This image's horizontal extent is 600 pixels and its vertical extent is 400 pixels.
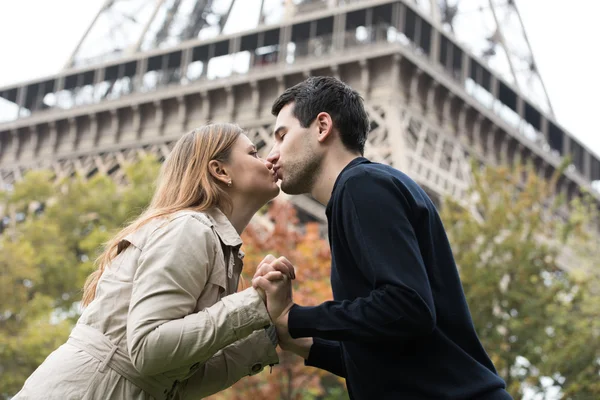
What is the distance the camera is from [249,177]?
14.6 ft

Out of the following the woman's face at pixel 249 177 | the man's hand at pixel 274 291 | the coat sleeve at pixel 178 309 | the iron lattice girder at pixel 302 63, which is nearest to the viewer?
the coat sleeve at pixel 178 309

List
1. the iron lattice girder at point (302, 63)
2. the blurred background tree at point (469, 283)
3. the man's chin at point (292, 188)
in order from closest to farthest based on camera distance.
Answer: the man's chin at point (292, 188), the blurred background tree at point (469, 283), the iron lattice girder at point (302, 63)

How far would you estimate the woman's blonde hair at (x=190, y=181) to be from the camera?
166 inches

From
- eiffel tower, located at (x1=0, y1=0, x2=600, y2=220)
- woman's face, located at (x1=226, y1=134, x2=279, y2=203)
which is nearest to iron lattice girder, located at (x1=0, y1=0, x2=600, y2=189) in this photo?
eiffel tower, located at (x1=0, y1=0, x2=600, y2=220)

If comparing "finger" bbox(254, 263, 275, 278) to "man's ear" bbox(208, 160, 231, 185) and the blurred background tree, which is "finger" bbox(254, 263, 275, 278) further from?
the blurred background tree

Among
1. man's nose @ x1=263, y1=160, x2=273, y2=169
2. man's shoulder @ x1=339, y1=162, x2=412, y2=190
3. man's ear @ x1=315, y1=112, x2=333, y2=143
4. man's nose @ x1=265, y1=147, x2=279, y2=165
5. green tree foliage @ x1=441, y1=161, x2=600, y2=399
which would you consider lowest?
green tree foliage @ x1=441, y1=161, x2=600, y2=399

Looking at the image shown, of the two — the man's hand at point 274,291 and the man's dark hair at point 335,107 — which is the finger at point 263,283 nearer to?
the man's hand at point 274,291

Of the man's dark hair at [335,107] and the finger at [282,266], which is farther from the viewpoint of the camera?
the man's dark hair at [335,107]

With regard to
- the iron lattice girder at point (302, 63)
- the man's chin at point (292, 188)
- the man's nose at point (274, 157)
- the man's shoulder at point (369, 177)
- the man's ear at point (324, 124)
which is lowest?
the man's chin at point (292, 188)

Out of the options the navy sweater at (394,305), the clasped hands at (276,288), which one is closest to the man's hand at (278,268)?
the clasped hands at (276,288)

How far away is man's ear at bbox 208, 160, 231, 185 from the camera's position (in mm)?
4371

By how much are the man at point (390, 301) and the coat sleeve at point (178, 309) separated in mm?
174

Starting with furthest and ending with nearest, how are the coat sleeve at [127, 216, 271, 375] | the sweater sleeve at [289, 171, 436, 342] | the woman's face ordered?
the woman's face, the coat sleeve at [127, 216, 271, 375], the sweater sleeve at [289, 171, 436, 342]

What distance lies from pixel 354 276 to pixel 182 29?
3791cm
